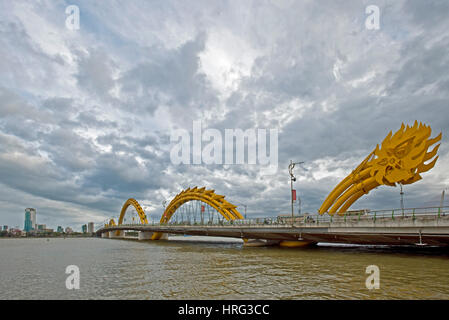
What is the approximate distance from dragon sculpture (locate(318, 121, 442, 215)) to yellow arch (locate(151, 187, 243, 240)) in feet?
94.1

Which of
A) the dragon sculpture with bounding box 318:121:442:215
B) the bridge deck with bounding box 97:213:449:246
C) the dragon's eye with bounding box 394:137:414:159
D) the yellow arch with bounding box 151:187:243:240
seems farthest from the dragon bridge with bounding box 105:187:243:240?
the dragon's eye with bounding box 394:137:414:159

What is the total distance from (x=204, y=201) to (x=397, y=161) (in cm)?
4708

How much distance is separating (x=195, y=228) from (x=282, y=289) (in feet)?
149

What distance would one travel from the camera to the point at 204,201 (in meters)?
74.1

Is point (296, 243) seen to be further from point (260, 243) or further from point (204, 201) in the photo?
point (204, 201)

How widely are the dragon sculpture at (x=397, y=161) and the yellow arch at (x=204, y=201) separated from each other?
28.7 metres

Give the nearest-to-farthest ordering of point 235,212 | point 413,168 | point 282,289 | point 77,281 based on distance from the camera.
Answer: point 282,289, point 77,281, point 413,168, point 235,212

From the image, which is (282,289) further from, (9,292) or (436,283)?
(9,292)

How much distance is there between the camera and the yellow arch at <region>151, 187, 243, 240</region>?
65938 mm

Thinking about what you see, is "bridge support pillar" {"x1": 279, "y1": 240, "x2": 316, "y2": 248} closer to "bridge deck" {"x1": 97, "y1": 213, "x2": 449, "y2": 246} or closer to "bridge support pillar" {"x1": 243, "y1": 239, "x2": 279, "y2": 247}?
"bridge deck" {"x1": 97, "y1": 213, "x2": 449, "y2": 246}

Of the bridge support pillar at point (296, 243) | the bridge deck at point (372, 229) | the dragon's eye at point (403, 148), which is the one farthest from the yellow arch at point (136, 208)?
the dragon's eye at point (403, 148)

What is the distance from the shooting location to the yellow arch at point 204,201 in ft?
216
